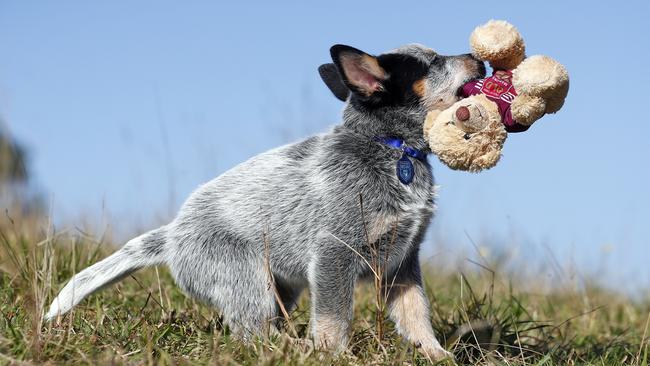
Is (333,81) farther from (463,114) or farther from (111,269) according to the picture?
(111,269)

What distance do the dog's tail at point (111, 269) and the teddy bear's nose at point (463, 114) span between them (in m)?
1.73

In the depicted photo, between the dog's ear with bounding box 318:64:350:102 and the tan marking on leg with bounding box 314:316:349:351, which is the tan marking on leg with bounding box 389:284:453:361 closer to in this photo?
the tan marking on leg with bounding box 314:316:349:351

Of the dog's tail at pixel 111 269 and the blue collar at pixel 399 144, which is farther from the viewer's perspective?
the blue collar at pixel 399 144

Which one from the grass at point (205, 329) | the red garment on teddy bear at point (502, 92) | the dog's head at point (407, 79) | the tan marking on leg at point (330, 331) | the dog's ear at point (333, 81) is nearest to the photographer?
the grass at point (205, 329)

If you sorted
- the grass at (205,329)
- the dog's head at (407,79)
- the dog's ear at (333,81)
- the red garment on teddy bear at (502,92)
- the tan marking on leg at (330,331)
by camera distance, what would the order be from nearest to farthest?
the grass at (205,329), the tan marking on leg at (330,331), the red garment on teddy bear at (502,92), the dog's head at (407,79), the dog's ear at (333,81)

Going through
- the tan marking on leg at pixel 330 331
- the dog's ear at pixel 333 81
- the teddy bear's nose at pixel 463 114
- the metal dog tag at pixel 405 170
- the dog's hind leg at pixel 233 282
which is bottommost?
the tan marking on leg at pixel 330 331

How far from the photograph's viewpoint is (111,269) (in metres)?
4.18

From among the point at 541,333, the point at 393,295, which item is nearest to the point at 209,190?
the point at 393,295

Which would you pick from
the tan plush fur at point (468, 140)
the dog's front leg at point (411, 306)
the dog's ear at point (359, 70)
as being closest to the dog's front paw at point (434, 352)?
the dog's front leg at point (411, 306)

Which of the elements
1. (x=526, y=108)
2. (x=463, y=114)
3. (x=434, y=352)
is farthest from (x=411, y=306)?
(x=526, y=108)

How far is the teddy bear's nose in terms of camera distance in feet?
12.5

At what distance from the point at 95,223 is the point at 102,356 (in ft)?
12.1

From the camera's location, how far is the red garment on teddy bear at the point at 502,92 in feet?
12.9

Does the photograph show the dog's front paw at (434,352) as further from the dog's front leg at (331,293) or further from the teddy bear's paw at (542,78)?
the teddy bear's paw at (542,78)
